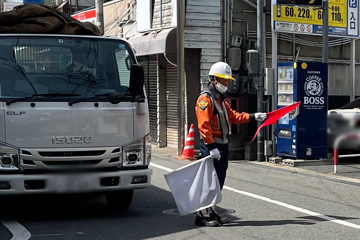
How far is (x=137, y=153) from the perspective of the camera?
735 centimetres

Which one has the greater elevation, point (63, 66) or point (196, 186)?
point (63, 66)

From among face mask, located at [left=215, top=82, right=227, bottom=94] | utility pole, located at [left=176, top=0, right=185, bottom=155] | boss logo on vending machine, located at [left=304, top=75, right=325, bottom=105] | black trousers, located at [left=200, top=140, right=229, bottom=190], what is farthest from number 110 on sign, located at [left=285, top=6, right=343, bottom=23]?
black trousers, located at [left=200, top=140, right=229, bottom=190]

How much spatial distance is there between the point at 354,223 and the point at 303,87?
685cm

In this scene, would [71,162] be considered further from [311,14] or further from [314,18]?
[314,18]

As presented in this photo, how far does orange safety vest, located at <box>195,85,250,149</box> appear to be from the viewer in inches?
277

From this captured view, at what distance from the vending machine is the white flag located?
7030 millimetres

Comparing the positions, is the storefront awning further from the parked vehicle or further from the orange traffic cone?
the parked vehicle

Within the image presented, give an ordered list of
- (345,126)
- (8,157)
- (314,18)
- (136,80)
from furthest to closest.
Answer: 1. (314,18)
2. (345,126)
3. (136,80)
4. (8,157)

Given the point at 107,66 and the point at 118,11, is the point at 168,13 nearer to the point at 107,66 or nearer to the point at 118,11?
the point at 118,11

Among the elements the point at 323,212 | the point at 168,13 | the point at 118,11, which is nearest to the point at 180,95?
the point at 168,13

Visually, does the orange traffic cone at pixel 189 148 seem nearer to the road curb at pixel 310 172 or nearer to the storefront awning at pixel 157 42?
the road curb at pixel 310 172

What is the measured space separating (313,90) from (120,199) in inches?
294

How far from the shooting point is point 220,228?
7102 millimetres

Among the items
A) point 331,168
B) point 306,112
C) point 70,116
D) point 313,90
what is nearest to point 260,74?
point 313,90
